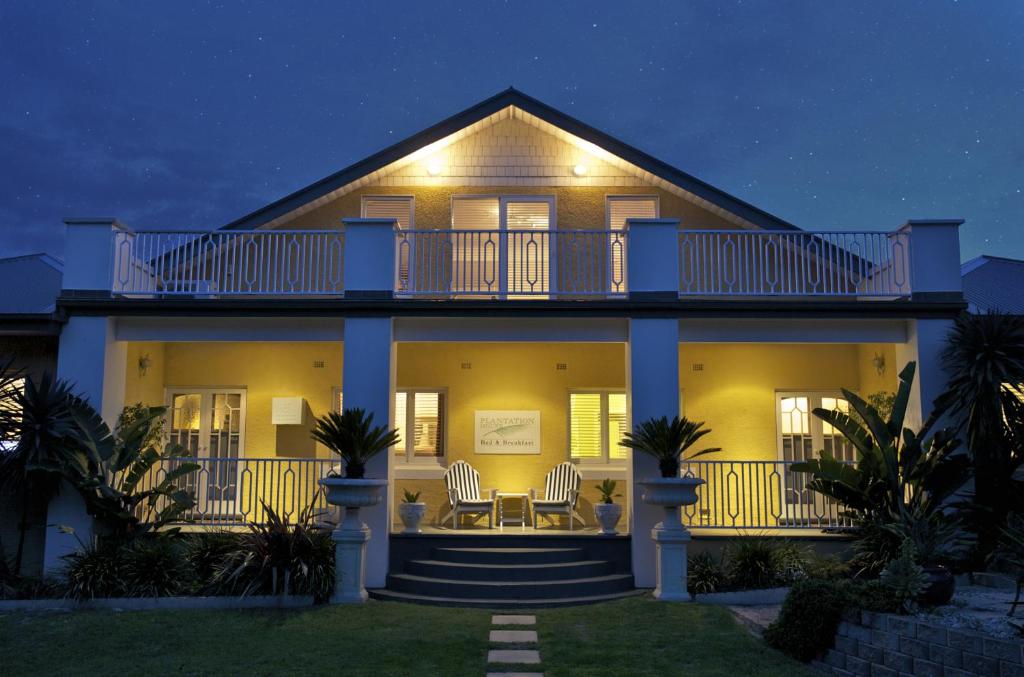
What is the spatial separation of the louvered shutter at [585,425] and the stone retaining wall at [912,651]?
253 inches

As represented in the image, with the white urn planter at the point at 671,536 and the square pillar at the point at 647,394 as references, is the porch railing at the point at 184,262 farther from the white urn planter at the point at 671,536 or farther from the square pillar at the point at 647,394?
the white urn planter at the point at 671,536

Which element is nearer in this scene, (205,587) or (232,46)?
(205,587)

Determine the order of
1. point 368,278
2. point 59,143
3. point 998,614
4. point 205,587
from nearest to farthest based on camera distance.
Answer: point 998,614 < point 205,587 < point 368,278 < point 59,143

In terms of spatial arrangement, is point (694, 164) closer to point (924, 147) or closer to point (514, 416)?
point (924, 147)

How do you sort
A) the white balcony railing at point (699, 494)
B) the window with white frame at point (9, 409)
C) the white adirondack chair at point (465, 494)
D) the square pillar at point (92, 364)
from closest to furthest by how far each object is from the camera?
the window with white frame at point (9, 409) < the square pillar at point (92, 364) < the white balcony railing at point (699, 494) < the white adirondack chair at point (465, 494)

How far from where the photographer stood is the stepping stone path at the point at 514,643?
714 cm

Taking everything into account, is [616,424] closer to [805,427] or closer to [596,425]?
[596,425]

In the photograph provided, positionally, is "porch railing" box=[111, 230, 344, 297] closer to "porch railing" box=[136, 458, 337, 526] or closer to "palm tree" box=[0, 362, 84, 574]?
"palm tree" box=[0, 362, 84, 574]

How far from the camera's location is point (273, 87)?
76.0m

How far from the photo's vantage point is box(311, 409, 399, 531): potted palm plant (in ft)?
32.3

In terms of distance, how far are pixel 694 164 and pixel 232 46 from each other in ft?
137

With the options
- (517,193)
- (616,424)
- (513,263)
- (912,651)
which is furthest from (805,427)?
Result: (912,651)

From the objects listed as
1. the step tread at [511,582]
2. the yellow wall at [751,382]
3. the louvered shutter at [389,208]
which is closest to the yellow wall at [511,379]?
the yellow wall at [751,382]

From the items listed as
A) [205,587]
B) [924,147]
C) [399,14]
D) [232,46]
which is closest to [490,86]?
[399,14]
